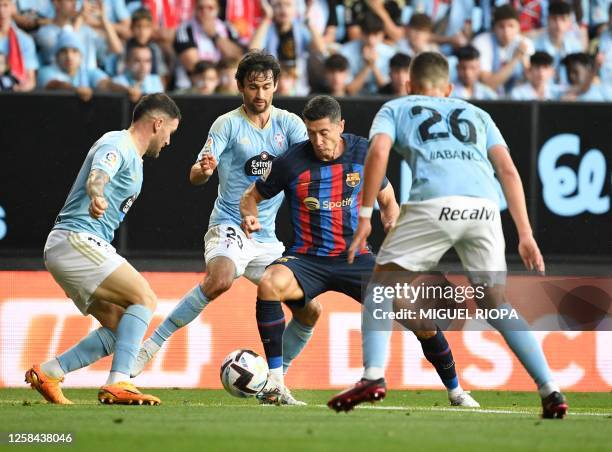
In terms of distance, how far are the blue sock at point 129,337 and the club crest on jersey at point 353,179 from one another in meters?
1.69

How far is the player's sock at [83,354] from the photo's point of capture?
916 cm

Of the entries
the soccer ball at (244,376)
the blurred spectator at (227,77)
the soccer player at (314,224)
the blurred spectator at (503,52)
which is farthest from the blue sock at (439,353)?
the blurred spectator at (503,52)

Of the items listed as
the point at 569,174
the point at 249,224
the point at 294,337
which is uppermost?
the point at 249,224

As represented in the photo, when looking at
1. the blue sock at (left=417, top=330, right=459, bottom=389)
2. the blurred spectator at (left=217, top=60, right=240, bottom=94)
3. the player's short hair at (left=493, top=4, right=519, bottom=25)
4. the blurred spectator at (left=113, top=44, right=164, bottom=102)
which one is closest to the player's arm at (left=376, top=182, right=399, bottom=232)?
the blue sock at (left=417, top=330, right=459, bottom=389)

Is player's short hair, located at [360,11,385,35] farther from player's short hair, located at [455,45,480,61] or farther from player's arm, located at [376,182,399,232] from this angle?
player's arm, located at [376,182,399,232]

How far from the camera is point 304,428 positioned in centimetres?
686

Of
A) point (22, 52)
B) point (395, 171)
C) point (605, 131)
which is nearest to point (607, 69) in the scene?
point (605, 131)

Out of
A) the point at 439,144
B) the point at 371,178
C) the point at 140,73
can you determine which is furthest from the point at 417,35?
the point at 371,178

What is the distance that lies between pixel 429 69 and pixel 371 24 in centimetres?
670

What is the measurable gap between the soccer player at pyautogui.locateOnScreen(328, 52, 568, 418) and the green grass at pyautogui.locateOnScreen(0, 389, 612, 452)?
0.42 meters

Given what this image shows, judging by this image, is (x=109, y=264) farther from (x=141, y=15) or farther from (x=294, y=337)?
(x=141, y=15)

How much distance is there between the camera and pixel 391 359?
12.1 meters

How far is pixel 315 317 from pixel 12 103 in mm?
4125

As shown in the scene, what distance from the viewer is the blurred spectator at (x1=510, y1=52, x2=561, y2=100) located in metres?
14.1
